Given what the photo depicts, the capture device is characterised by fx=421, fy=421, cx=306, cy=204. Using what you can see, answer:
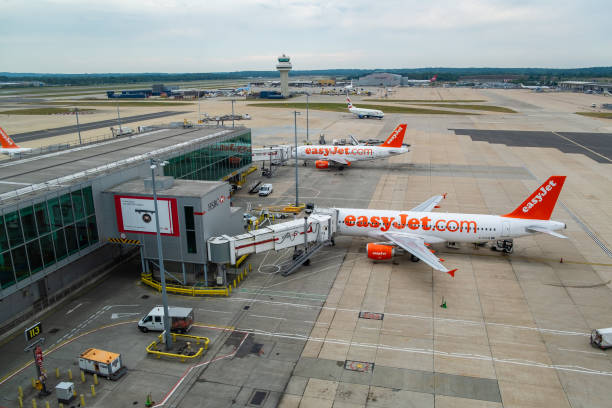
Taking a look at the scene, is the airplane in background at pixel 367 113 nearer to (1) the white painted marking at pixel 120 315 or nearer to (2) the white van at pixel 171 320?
(1) the white painted marking at pixel 120 315

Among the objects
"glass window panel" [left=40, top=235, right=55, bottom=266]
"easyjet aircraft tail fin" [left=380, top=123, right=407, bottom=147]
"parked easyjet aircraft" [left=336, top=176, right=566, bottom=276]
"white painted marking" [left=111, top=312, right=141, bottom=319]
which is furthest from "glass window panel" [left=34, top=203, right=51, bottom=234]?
"easyjet aircraft tail fin" [left=380, top=123, right=407, bottom=147]

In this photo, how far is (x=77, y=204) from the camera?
124ft

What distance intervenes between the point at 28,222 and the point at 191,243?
12858 mm

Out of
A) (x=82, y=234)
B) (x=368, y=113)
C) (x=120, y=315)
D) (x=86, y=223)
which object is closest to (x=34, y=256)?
(x=82, y=234)

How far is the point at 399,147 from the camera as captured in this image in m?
90.2

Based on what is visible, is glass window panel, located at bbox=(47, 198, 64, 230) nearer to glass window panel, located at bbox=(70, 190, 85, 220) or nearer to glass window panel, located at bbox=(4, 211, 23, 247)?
glass window panel, located at bbox=(70, 190, 85, 220)

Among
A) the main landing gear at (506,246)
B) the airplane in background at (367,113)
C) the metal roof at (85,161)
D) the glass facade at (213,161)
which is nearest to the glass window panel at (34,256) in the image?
the metal roof at (85,161)

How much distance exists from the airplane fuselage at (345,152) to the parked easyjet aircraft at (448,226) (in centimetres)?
4260

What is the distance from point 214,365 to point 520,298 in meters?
27.0

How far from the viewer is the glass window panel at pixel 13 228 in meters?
31.2

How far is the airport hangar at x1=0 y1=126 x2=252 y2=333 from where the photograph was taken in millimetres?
32750

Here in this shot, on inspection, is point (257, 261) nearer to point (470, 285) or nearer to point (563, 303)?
point (470, 285)

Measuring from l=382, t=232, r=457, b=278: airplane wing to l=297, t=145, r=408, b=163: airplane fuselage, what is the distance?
44655mm

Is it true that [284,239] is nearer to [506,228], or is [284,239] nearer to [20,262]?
[20,262]
